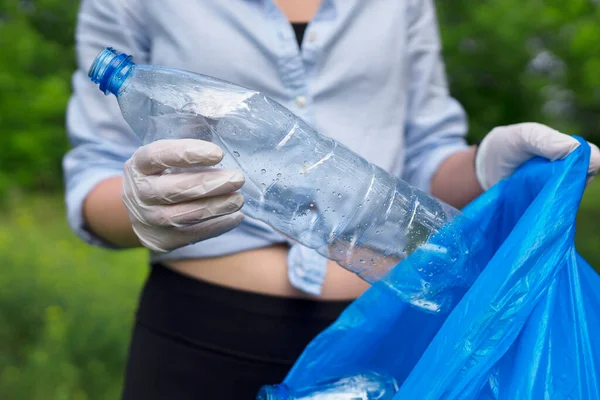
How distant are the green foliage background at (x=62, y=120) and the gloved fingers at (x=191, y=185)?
94.3 inches

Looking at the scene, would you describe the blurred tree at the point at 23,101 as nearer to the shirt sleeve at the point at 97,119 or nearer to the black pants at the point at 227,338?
the shirt sleeve at the point at 97,119

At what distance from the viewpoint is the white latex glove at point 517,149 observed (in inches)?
41.3

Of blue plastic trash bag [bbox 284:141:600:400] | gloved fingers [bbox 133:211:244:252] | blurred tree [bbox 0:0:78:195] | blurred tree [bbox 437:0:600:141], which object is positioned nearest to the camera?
blue plastic trash bag [bbox 284:141:600:400]

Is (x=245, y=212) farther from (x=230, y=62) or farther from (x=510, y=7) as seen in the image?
A: (x=510, y=7)

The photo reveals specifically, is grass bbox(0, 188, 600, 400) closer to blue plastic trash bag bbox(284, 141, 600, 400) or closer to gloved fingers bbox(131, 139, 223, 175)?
gloved fingers bbox(131, 139, 223, 175)

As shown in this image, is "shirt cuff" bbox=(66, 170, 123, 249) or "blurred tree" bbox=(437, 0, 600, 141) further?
"blurred tree" bbox=(437, 0, 600, 141)

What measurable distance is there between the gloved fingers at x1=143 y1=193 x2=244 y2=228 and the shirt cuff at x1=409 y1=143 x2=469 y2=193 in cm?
51

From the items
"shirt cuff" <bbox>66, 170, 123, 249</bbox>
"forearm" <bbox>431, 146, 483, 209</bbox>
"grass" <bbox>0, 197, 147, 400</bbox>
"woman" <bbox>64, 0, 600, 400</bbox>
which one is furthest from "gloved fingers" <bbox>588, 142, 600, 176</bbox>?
"grass" <bbox>0, 197, 147, 400</bbox>

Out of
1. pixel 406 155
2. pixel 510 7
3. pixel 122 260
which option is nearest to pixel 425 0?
pixel 406 155

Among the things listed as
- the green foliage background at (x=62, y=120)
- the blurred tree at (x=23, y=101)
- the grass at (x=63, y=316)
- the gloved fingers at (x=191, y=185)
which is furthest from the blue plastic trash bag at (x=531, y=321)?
the blurred tree at (x=23, y=101)

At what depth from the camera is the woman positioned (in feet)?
4.14

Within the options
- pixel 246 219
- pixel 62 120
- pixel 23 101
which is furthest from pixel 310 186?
pixel 62 120

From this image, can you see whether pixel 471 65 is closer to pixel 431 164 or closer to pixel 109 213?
pixel 431 164

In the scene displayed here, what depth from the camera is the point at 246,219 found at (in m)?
1.26
